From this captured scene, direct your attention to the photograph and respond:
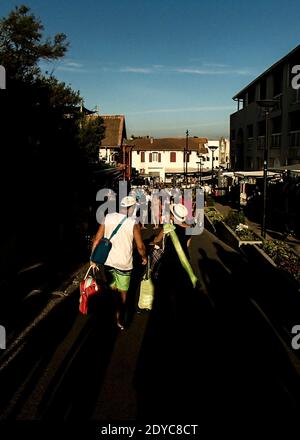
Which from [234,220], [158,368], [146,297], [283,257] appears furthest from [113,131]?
[158,368]

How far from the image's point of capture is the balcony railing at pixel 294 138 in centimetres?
2491

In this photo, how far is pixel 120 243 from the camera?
585cm

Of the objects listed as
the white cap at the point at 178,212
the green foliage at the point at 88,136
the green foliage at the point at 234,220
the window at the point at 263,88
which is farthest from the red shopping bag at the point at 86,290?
the window at the point at 263,88

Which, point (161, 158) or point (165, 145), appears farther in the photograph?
point (165, 145)

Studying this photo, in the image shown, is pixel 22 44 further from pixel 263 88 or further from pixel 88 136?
pixel 263 88

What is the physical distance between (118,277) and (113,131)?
35.8m

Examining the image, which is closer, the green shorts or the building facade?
the green shorts

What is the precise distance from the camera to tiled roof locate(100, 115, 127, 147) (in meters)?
39.2

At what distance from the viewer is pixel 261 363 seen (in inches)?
201

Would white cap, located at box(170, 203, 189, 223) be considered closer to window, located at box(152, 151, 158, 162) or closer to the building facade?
the building facade

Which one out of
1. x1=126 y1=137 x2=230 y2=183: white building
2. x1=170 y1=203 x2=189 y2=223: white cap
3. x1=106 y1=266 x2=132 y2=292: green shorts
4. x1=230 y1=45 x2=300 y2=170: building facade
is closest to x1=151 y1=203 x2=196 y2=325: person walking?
x1=170 y1=203 x2=189 y2=223: white cap

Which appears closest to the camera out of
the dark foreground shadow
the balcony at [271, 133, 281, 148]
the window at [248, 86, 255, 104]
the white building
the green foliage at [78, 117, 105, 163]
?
the dark foreground shadow

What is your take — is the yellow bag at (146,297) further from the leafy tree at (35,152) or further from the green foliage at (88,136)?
the green foliage at (88,136)

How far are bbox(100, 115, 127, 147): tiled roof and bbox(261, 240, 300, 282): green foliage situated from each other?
28.4 m
